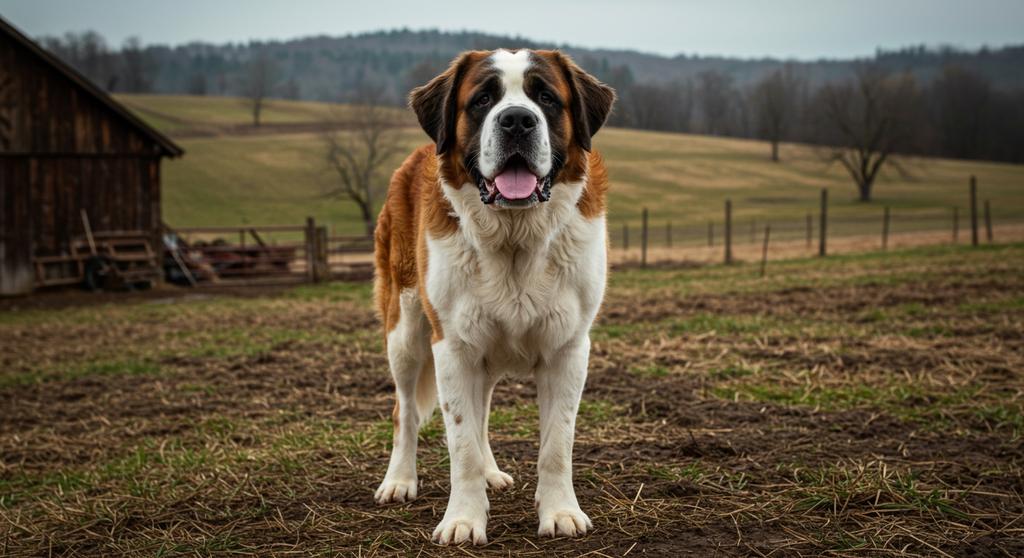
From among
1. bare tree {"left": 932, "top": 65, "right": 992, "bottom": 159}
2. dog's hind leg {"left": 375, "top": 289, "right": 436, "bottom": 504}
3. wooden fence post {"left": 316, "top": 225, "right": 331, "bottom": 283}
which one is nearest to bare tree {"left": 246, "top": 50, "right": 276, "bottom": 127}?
wooden fence post {"left": 316, "top": 225, "right": 331, "bottom": 283}

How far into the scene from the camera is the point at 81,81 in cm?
2095

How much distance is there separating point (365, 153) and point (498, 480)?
60.4m

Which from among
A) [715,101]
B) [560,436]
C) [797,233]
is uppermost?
[715,101]

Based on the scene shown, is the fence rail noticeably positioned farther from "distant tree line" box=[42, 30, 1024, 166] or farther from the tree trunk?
"distant tree line" box=[42, 30, 1024, 166]

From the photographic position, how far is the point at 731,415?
6.30m

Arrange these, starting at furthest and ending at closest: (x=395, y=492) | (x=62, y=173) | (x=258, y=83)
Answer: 1. (x=258, y=83)
2. (x=62, y=173)
3. (x=395, y=492)

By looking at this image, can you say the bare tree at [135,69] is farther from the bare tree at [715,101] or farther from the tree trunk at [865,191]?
the tree trunk at [865,191]

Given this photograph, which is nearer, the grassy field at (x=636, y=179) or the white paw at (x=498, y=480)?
the white paw at (x=498, y=480)

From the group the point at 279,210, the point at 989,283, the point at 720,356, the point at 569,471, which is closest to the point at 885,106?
the point at 279,210

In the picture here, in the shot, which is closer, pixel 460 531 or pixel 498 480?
pixel 460 531

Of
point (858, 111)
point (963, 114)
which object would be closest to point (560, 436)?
point (858, 111)

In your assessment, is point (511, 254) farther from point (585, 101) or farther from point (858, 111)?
point (858, 111)

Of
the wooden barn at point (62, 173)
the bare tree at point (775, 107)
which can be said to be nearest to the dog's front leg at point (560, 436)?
the wooden barn at point (62, 173)

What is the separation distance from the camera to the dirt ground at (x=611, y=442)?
4078 millimetres
